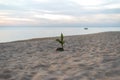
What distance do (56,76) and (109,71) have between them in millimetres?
1135

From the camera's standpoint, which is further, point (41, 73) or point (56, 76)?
point (41, 73)

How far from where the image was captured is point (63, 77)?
389cm

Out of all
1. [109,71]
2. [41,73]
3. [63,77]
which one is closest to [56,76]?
[63,77]

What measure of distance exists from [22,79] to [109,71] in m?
1.86

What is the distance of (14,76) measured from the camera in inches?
167

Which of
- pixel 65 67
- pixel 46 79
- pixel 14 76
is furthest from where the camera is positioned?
pixel 65 67

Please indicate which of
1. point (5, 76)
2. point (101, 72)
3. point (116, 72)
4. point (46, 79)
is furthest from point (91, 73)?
point (5, 76)

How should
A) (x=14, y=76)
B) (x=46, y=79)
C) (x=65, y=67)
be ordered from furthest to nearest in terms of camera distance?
1. (x=65, y=67)
2. (x=14, y=76)
3. (x=46, y=79)

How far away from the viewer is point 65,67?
475 centimetres

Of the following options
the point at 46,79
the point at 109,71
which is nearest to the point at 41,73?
the point at 46,79

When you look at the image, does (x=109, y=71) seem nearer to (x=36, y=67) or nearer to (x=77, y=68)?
(x=77, y=68)

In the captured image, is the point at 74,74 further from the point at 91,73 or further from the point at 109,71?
the point at 109,71

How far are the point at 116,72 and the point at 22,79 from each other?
78.6 inches

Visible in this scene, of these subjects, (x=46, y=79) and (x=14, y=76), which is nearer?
(x=46, y=79)
